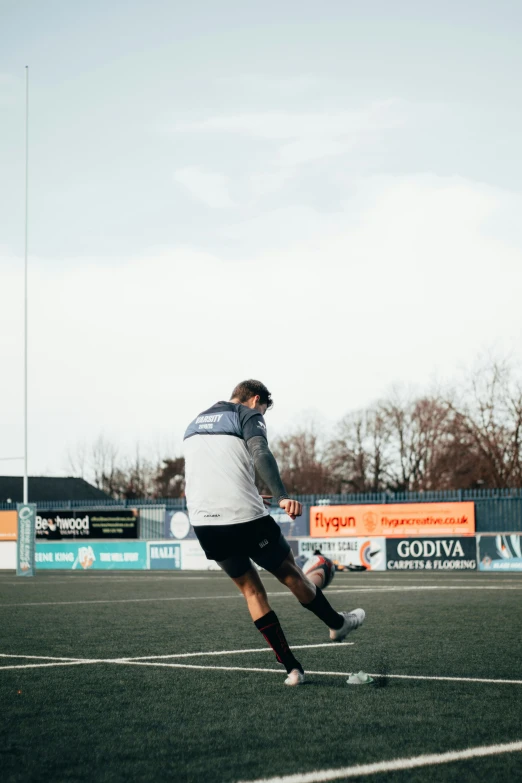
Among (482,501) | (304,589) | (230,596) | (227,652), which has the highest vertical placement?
(482,501)

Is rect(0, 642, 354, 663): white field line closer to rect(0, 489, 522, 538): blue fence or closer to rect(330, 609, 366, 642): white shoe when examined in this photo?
rect(330, 609, 366, 642): white shoe

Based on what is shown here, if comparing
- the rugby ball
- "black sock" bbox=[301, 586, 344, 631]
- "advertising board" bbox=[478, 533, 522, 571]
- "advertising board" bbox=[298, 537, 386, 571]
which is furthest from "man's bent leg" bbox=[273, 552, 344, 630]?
"advertising board" bbox=[298, 537, 386, 571]

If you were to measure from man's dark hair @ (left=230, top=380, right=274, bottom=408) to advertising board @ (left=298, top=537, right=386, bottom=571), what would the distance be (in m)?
24.0

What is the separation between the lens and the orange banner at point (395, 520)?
30.9 meters

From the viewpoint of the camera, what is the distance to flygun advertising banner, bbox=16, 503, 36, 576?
2797cm

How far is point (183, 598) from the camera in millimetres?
15859

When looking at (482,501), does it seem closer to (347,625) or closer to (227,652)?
(227,652)

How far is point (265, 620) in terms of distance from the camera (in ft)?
20.8

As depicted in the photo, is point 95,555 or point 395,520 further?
point 95,555

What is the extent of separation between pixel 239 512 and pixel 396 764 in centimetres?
250

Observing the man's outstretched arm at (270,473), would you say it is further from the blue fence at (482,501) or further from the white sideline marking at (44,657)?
the blue fence at (482,501)

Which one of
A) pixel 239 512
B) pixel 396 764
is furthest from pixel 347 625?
pixel 396 764

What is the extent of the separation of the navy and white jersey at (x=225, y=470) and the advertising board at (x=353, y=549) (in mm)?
24153

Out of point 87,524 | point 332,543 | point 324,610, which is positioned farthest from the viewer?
point 87,524
